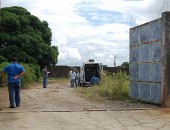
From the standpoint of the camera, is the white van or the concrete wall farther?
the white van

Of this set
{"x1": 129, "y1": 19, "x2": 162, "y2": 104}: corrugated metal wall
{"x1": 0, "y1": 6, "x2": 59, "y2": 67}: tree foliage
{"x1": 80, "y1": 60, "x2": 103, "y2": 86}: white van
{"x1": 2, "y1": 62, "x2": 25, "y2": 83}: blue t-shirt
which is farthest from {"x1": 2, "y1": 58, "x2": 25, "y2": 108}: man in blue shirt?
{"x1": 80, "y1": 60, "x2": 103, "y2": 86}: white van

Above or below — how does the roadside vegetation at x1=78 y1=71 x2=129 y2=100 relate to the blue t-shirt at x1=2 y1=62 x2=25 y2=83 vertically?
below

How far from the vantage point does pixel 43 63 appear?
3831cm

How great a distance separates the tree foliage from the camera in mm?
34156

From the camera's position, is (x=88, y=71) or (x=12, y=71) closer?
(x=12, y=71)

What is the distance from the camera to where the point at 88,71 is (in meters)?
34.6

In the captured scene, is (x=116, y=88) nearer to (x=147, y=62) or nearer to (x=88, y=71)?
(x=147, y=62)

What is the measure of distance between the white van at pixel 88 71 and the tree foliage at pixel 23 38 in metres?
4.70

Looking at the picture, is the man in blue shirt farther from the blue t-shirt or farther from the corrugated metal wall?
the corrugated metal wall

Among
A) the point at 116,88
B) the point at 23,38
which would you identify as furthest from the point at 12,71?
the point at 23,38

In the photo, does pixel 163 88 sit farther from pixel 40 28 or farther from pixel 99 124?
pixel 40 28

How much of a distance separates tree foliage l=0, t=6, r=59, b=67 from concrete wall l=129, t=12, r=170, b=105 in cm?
1759

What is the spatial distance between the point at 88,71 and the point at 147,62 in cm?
1917

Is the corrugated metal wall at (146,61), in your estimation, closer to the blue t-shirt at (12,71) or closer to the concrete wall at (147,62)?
the concrete wall at (147,62)
